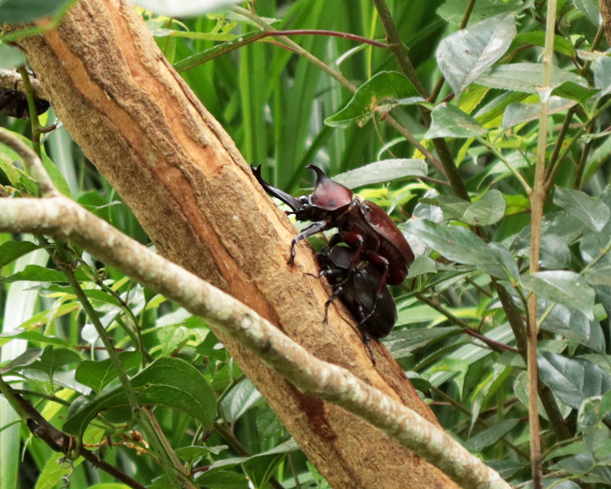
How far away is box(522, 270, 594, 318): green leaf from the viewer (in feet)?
1.48

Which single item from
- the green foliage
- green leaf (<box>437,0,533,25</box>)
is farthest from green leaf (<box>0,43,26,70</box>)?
green leaf (<box>437,0,533,25</box>)

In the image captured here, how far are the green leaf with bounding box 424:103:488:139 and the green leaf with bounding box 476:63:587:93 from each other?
0.21 feet

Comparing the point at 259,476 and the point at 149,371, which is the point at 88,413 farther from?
the point at 259,476

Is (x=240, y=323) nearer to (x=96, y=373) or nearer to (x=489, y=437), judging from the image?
(x=96, y=373)

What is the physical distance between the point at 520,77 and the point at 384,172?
0.22 m

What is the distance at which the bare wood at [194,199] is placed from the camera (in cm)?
57

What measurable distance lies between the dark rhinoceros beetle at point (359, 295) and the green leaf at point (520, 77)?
219mm

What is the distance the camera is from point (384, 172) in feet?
2.59

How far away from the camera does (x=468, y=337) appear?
88cm

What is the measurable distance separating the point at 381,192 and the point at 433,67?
1.03m

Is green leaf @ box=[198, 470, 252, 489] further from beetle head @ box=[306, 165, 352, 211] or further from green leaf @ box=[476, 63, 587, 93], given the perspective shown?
green leaf @ box=[476, 63, 587, 93]

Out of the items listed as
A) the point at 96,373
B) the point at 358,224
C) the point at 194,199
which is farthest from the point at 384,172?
the point at 96,373

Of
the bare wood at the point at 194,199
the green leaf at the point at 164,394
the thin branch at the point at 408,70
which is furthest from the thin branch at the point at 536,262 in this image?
the green leaf at the point at 164,394

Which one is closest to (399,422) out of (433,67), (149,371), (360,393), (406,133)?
(360,393)
